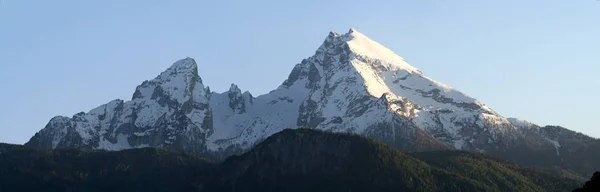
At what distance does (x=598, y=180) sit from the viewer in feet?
355

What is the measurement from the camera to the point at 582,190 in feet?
352

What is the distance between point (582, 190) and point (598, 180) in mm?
2222
